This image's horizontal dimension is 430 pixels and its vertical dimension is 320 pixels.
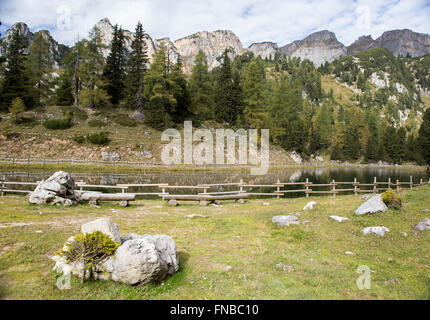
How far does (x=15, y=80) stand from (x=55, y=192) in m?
53.6

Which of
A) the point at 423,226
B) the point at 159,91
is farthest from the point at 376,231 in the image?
the point at 159,91

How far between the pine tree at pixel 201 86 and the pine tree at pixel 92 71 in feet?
76.6

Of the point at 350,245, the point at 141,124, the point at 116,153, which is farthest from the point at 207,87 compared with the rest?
the point at 350,245

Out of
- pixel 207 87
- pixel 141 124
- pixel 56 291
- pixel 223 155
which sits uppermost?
pixel 207 87

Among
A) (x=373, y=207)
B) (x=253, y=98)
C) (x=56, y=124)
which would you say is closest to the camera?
(x=373, y=207)

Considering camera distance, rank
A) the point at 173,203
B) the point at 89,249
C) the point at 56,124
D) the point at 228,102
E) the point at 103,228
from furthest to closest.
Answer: the point at 228,102, the point at 56,124, the point at 173,203, the point at 103,228, the point at 89,249

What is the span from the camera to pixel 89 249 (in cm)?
601

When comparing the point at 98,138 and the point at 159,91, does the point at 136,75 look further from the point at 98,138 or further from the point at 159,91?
the point at 98,138

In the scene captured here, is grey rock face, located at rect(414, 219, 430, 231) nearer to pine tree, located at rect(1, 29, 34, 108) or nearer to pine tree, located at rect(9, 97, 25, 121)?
pine tree, located at rect(9, 97, 25, 121)

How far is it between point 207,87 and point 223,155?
25373 millimetres

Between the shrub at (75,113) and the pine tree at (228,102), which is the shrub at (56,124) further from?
the pine tree at (228,102)

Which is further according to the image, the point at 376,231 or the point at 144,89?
the point at 144,89
